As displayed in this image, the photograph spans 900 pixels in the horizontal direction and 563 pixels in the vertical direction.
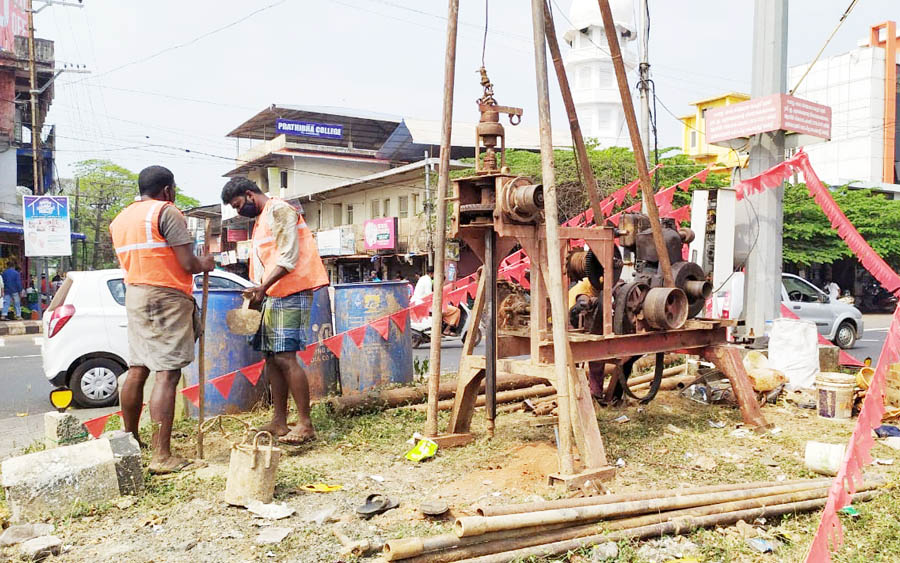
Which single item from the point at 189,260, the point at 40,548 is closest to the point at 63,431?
the point at 189,260

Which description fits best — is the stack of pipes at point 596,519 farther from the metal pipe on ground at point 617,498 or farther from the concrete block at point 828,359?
the concrete block at point 828,359

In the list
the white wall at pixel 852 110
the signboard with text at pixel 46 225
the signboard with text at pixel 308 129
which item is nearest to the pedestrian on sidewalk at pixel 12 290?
the signboard with text at pixel 46 225

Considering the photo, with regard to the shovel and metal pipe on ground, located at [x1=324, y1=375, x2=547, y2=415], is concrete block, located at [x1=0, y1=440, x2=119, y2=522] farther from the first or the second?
metal pipe on ground, located at [x1=324, y1=375, x2=547, y2=415]

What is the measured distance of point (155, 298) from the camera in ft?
14.6

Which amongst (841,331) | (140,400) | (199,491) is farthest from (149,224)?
(841,331)

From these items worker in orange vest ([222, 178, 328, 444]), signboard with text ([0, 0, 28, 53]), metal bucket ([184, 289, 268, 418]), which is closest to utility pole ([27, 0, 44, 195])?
signboard with text ([0, 0, 28, 53])

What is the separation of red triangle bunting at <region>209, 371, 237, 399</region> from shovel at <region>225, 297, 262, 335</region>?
1021 mm

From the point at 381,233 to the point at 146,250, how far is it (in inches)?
903

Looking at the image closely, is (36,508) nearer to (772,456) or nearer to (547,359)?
(547,359)

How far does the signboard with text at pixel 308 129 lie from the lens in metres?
33.8

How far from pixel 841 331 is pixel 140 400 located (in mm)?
13287

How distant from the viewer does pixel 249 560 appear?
3.11m

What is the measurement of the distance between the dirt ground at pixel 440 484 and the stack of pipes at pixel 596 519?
0.25 feet

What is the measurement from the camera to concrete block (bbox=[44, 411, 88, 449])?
15.3ft
